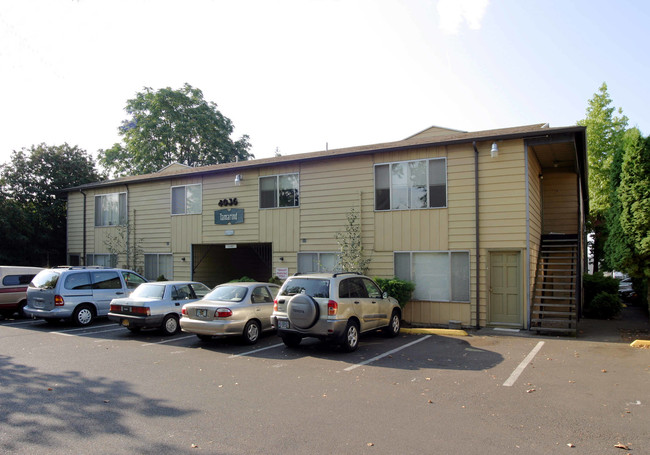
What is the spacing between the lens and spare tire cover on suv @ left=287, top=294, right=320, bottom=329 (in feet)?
29.8

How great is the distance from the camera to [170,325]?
11.6 meters

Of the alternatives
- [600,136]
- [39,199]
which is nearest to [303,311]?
[39,199]

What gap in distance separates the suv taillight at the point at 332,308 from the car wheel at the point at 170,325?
482cm

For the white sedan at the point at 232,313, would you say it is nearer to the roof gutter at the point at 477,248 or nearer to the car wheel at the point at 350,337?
the car wheel at the point at 350,337

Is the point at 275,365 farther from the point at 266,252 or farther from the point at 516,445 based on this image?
the point at 266,252

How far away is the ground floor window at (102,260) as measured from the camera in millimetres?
20302

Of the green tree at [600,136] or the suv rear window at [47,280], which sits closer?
the suv rear window at [47,280]

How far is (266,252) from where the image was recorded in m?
21.0

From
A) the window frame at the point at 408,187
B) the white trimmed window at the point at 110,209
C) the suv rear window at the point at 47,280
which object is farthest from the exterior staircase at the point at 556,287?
the white trimmed window at the point at 110,209

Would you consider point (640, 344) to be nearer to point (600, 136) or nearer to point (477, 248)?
point (477, 248)

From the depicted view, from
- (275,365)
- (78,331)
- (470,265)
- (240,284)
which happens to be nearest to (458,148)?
(470,265)

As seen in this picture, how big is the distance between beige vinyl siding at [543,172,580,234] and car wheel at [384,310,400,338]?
344 inches

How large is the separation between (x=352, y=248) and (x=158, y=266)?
9.70 metres

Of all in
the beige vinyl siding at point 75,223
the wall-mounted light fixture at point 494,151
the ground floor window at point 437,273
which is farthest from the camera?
the beige vinyl siding at point 75,223
